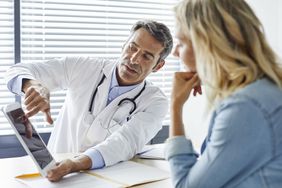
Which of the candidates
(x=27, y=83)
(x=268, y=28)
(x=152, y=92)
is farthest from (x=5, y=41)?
(x=268, y=28)

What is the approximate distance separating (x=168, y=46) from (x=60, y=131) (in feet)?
2.19

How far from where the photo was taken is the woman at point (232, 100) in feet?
2.84

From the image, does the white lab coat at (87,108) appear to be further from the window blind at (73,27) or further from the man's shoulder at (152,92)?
the window blind at (73,27)

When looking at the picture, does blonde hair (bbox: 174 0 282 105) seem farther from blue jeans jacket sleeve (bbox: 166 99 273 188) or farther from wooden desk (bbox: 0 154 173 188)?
wooden desk (bbox: 0 154 173 188)

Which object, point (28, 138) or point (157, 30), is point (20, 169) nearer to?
point (28, 138)

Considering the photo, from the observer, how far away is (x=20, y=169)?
57.2 inches

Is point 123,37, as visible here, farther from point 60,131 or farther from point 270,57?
point 270,57

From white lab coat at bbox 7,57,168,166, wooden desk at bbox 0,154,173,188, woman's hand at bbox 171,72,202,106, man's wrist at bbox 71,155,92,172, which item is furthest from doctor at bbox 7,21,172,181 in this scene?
woman's hand at bbox 171,72,202,106

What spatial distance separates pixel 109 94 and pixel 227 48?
3.29 ft

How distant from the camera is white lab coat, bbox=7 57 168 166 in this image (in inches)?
66.9

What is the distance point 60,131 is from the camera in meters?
1.94

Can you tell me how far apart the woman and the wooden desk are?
1.06 ft

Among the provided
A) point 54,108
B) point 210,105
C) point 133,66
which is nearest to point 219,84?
point 210,105

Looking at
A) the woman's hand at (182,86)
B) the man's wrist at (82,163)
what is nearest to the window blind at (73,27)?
the man's wrist at (82,163)
